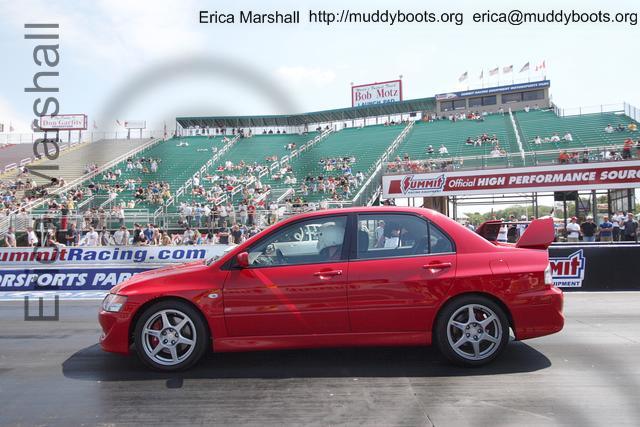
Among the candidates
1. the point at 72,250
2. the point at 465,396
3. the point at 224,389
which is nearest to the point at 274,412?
the point at 224,389

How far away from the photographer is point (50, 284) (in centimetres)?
1173

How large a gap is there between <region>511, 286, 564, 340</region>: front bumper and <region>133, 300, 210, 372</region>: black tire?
2867 mm

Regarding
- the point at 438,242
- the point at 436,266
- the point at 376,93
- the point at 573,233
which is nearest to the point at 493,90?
the point at 376,93

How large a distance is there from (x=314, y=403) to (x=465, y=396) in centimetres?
119

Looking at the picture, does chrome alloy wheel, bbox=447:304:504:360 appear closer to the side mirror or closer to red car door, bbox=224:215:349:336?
red car door, bbox=224:215:349:336

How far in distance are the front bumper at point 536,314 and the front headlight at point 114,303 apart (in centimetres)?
360

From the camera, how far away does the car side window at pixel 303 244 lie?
4.68 meters

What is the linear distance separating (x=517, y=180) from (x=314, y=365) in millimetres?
21965

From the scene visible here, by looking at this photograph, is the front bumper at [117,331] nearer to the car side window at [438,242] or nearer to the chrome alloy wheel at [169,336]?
the chrome alloy wheel at [169,336]

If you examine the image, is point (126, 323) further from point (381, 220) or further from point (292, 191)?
point (292, 191)

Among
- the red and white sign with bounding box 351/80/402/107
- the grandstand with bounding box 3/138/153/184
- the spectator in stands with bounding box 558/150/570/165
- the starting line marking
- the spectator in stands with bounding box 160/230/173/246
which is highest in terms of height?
the red and white sign with bounding box 351/80/402/107

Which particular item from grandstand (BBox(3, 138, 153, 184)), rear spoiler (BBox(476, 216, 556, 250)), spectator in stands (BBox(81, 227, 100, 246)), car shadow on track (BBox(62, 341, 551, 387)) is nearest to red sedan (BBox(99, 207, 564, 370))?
car shadow on track (BBox(62, 341, 551, 387))

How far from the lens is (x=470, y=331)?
4.58 metres

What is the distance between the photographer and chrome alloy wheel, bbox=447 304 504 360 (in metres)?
4.57
